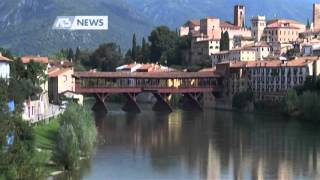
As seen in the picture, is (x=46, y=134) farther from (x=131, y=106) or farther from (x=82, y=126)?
(x=131, y=106)

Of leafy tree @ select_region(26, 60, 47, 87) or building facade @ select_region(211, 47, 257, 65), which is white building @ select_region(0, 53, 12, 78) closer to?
leafy tree @ select_region(26, 60, 47, 87)

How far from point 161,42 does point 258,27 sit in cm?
1632

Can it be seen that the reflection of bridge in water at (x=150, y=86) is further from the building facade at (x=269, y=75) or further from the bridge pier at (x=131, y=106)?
the building facade at (x=269, y=75)

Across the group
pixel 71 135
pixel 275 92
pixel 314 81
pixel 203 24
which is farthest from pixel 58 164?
pixel 203 24

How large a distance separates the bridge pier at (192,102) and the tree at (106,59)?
2945 centimetres

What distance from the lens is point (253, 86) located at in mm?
87312

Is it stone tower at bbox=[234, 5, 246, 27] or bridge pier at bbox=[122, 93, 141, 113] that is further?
stone tower at bbox=[234, 5, 246, 27]

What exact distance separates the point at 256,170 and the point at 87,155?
27.5ft

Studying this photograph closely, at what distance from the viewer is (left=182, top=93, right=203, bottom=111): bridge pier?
86950 millimetres

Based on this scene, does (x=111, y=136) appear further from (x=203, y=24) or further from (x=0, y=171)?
(x=203, y=24)

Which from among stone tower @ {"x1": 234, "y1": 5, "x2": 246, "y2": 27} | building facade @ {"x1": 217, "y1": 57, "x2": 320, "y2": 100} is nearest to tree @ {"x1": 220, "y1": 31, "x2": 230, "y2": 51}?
building facade @ {"x1": 217, "y1": 57, "x2": 320, "y2": 100}

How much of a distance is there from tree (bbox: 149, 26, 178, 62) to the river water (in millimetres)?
49558

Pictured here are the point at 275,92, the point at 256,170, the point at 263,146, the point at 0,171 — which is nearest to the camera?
the point at 0,171

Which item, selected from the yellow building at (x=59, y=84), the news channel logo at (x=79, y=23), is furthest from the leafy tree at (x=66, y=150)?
the news channel logo at (x=79, y=23)
